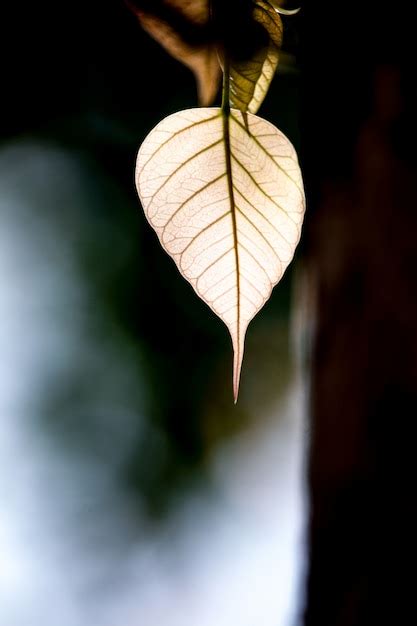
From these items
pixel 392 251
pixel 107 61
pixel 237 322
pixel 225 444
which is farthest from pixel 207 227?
pixel 225 444

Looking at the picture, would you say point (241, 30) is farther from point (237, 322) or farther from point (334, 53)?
point (334, 53)

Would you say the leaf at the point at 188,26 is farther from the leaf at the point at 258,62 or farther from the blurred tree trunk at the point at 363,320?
the blurred tree trunk at the point at 363,320

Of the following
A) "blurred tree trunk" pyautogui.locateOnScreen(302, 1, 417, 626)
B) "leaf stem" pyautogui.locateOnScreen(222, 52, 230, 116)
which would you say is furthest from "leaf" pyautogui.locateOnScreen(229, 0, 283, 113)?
"blurred tree trunk" pyautogui.locateOnScreen(302, 1, 417, 626)

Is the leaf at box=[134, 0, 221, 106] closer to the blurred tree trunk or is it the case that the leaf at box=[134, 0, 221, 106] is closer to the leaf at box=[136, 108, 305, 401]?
the leaf at box=[136, 108, 305, 401]

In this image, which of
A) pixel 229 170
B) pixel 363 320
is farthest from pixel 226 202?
pixel 363 320

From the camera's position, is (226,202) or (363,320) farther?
(363,320)

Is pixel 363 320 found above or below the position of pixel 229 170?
below

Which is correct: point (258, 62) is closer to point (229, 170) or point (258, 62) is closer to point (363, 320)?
point (229, 170)
